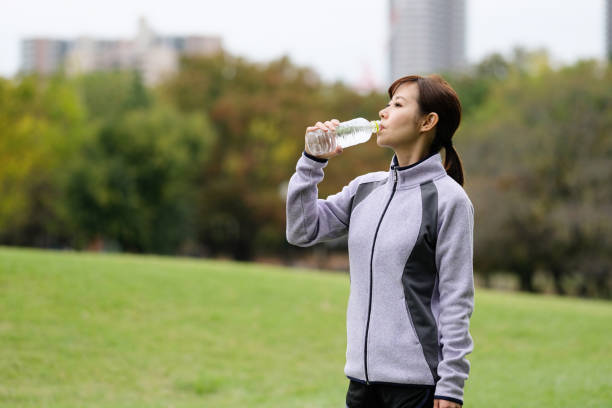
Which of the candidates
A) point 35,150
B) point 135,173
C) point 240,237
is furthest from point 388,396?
point 240,237

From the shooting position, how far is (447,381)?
2.60m

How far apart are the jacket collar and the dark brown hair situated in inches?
3.7

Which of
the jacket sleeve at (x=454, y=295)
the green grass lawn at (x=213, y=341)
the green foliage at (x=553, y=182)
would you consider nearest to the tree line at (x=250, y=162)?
the green foliage at (x=553, y=182)

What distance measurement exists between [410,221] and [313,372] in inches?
301

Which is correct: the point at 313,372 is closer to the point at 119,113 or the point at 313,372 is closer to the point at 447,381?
the point at 447,381

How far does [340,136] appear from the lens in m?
3.27

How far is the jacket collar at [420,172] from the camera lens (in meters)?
2.87

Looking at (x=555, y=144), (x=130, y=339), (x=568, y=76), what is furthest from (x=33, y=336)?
(x=568, y=76)

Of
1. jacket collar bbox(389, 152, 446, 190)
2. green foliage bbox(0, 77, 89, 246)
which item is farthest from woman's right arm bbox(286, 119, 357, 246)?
green foliage bbox(0, 77, 89, 246)

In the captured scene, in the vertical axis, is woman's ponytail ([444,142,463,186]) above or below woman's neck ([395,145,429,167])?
below

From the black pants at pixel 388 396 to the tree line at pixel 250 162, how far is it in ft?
88.1

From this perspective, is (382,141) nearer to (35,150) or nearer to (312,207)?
(312,207)

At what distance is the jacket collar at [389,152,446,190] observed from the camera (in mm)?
2871

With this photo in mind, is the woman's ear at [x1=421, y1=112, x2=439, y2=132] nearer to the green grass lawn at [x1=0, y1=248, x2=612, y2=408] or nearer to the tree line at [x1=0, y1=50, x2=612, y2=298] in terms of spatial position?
the green grass lawn at [x1=0, y1=248, x2=612, y2=408]
